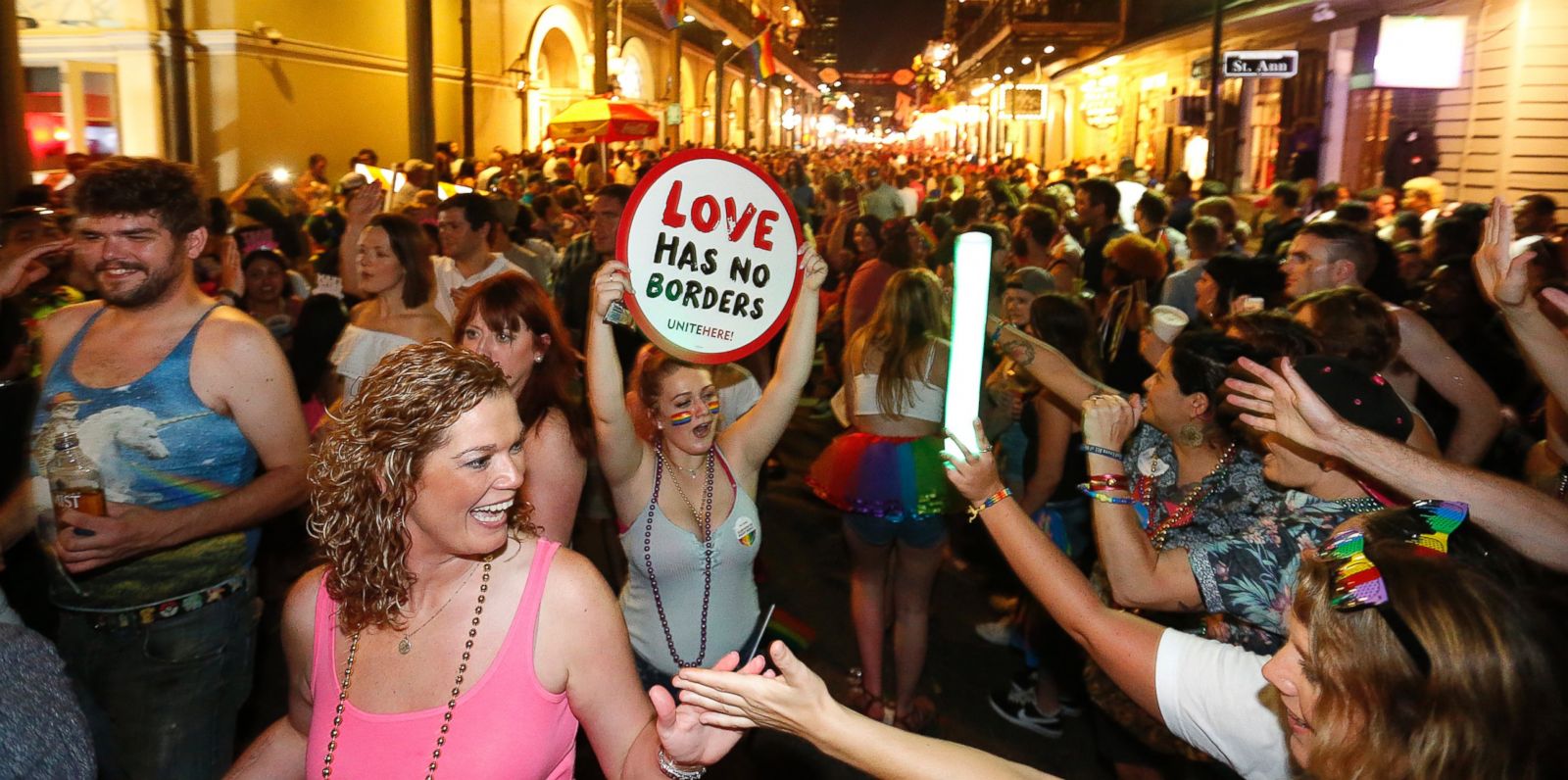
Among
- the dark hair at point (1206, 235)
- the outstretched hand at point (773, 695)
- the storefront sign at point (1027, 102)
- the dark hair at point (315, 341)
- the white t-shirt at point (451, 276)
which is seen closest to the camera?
the outstretched hand at point (773, 695)

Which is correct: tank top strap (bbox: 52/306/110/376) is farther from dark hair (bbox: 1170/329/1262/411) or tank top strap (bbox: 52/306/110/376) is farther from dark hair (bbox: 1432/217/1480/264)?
dark hair (bbox: 1432/217/1480/264)

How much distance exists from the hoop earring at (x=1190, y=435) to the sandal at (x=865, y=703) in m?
2.27

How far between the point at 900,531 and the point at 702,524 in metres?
1.63

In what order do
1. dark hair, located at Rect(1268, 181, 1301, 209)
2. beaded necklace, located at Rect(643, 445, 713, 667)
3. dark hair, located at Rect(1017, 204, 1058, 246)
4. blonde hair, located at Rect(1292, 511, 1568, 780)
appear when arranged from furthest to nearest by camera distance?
1. dark hair, located at Rect(1268, 181, 1301, 209)
2. dark hair, located at Rect(1017, 204, 1058, 246)
3. beaded necklace, located at Rect(643, 445, 713, 667)
4. blonde hair, located at Rect(1292, 511, 1568, 780)

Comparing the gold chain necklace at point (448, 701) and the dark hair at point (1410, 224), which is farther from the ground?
the dark hair at point (1410, 224)

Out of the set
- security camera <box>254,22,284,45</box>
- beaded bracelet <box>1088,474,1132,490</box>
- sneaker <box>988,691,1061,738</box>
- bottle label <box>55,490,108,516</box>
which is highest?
security camera <box>254,22,284,45</box>

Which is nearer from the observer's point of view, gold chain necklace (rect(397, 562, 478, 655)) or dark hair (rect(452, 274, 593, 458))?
gold chain necklace (rect(397, 562, 478, 655))

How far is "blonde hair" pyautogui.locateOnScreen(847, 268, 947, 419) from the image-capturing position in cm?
525

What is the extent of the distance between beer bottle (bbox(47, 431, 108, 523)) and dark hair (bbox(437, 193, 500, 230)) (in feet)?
13.5

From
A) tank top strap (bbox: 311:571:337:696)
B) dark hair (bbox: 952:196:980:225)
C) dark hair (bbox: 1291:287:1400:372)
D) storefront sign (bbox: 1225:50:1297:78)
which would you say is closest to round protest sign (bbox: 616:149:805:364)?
tank top strap (bbox: 311:571:337:696)

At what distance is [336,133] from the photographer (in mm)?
19953

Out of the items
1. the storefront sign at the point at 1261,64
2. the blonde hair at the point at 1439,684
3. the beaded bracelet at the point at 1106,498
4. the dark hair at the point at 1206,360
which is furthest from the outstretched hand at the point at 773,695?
the storefront sign at the point at 1261,64

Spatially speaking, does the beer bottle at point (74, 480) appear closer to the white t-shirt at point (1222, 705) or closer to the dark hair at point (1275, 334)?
the white t-shirt at point (1222, 705)

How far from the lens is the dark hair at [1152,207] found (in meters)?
9.44
